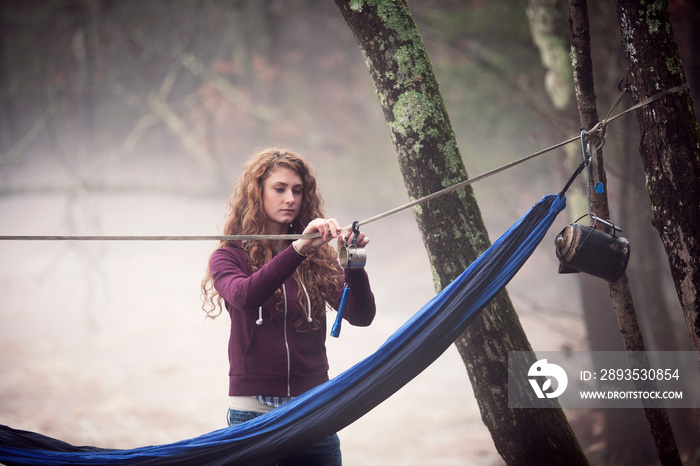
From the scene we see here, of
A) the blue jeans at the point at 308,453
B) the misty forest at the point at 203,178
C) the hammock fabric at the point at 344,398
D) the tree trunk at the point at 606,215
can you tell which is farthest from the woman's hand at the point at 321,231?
the misty forest at the point at 203,178

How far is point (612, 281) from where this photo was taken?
1.62 metres

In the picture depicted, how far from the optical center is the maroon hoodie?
4.52 ft

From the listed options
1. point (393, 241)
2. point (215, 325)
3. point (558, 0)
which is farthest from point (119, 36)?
point (558, 0)

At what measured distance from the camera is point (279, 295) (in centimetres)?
144

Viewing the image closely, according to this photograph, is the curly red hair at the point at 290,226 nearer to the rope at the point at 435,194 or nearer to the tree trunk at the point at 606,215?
the rope at the point at 435,194

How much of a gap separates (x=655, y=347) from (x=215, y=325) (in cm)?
513

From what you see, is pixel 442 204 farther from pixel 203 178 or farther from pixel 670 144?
pixel 203 178

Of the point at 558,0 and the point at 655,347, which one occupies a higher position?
the point at 558,0

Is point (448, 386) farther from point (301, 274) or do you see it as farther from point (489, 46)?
point (301, 274)

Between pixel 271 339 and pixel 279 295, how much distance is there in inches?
4.4

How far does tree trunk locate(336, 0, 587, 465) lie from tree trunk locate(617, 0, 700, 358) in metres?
0.48

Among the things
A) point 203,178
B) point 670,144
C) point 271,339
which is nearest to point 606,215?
point 670,144

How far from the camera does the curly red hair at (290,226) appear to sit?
4.97 feet

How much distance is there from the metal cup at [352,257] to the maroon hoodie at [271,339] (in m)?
0.05
